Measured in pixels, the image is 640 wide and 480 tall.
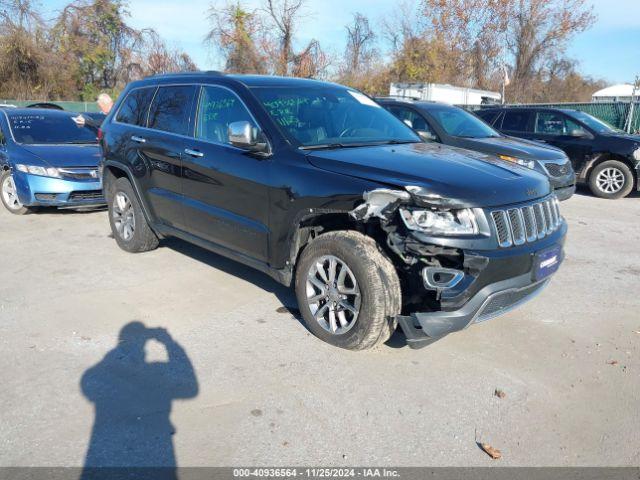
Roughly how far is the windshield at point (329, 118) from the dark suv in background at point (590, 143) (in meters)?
6.91

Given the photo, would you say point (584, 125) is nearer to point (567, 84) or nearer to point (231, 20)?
point (231, 20)

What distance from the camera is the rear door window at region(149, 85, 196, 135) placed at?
489cm

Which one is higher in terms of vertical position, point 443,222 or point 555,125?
point 555,125

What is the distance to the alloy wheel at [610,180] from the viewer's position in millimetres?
10133

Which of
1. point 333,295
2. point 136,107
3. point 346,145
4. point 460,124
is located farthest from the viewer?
point 460,124

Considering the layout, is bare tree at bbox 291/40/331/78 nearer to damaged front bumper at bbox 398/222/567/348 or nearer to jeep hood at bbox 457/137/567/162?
jeep hood at bbox 457/137/567/162

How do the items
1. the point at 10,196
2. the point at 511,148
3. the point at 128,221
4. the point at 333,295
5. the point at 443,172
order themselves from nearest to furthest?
the point at 443,172 → the point at 333,295 → the point at 128,221 → the point at 511,148 → the point at 10,196

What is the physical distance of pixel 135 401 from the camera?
3154mm

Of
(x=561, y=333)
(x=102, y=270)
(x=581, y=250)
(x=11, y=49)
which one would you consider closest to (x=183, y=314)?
(x=102, y=270)

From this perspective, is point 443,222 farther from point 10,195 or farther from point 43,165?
point 10,195

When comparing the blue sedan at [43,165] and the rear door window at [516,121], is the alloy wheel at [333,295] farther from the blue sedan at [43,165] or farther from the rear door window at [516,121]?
the rear door window at [516,121]

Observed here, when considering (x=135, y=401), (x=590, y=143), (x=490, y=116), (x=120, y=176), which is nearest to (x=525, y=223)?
(x=135, y=401)

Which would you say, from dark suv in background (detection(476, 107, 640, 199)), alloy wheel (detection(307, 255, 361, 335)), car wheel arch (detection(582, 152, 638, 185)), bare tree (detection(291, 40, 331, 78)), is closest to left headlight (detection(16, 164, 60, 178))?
alloy wheel (detection(307, 255, 361, 335))

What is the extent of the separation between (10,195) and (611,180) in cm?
1046
